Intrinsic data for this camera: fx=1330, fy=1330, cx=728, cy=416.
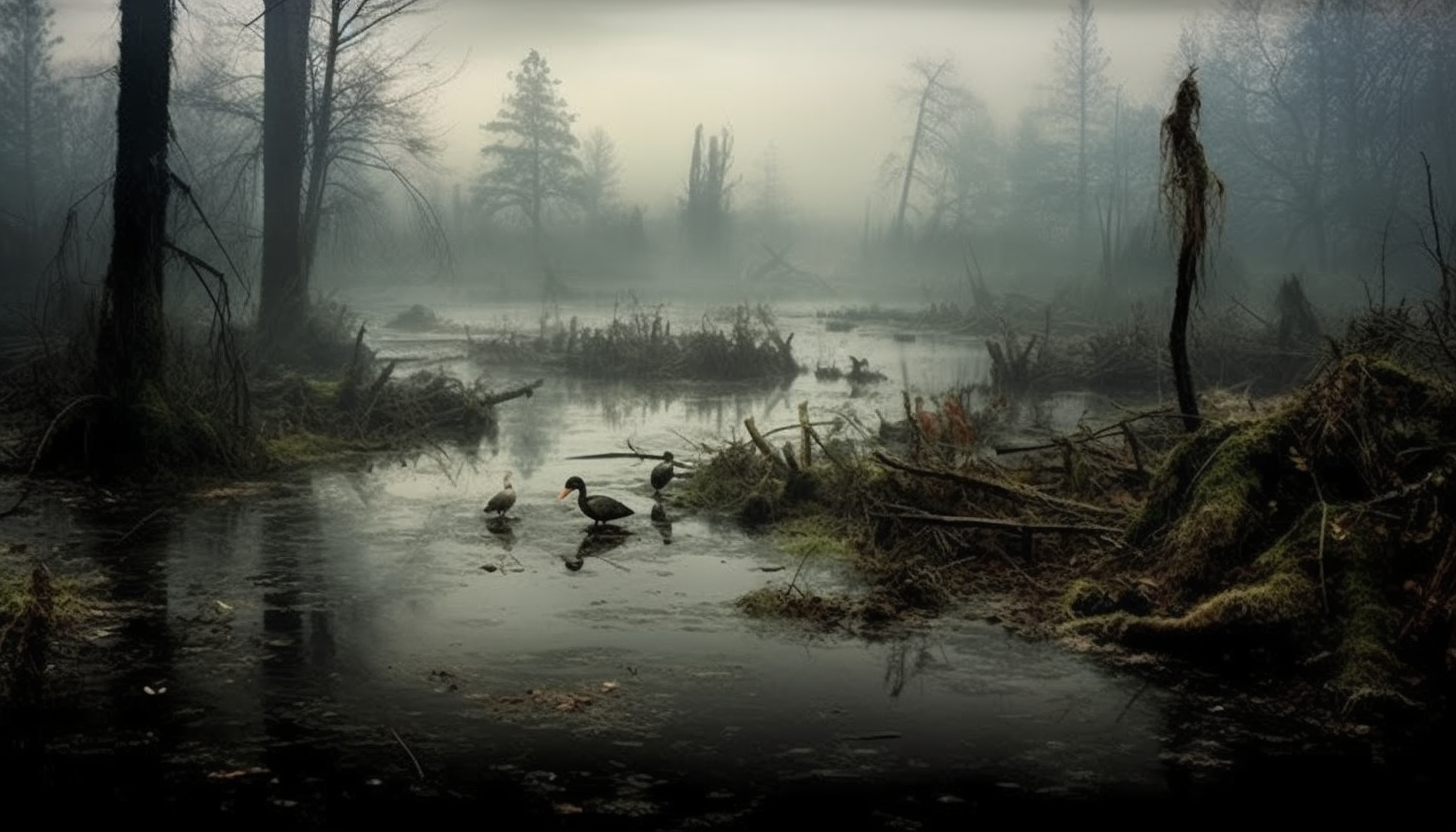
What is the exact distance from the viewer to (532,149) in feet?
228

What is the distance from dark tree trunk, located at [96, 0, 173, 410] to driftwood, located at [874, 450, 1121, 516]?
276 inches

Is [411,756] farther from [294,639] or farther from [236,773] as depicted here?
[294,639]

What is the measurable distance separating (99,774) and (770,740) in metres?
2.85

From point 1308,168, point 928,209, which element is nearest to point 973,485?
point 1308,168

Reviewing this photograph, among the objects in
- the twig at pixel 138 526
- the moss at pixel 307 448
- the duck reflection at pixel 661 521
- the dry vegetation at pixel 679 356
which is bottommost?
the twig at pixel 138 526

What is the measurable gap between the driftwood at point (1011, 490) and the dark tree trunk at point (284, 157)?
14.8 metres

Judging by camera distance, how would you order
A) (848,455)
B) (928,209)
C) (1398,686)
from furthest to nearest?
(928,209) < (848,455) < (1398,686)

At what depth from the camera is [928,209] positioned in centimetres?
7675

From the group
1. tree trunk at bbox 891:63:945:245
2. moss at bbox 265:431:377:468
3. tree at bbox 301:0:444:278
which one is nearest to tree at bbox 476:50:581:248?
A: tree trunk at bbox 891:63:945:245

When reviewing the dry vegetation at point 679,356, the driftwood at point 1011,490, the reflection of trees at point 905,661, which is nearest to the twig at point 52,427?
the driftwood at point 1011,490

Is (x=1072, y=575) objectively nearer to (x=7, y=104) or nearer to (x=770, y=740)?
(x=770, y=740)

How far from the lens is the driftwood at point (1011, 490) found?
9.87m

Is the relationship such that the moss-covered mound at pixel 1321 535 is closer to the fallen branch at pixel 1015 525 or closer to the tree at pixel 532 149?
the fallen branch at pixel 1015 525

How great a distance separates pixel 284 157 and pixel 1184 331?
17.6 meters
